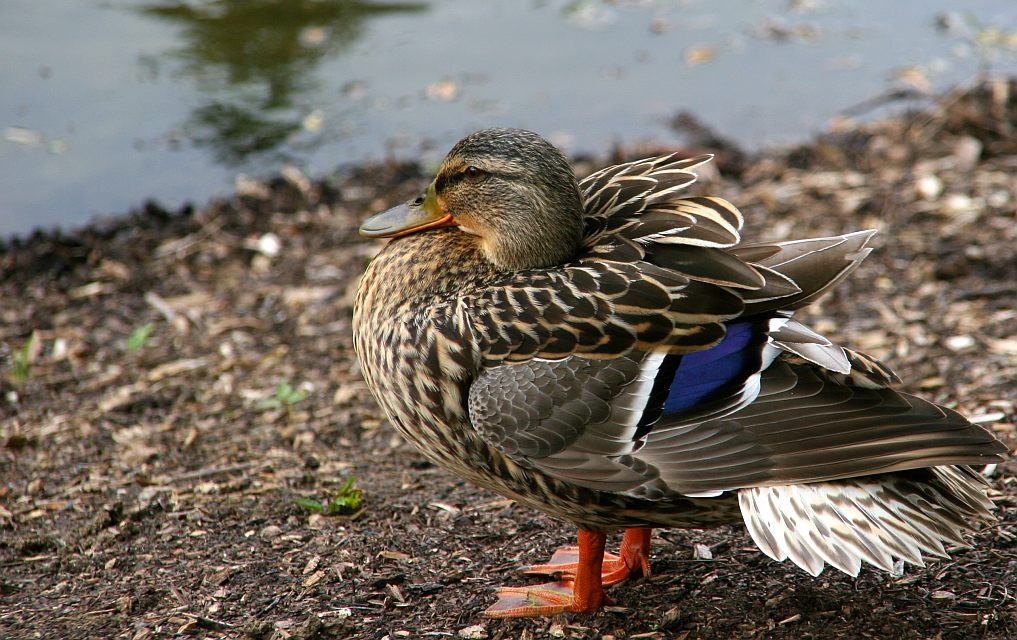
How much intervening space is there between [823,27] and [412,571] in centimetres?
715

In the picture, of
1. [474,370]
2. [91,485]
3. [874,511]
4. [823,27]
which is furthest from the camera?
[823,27]

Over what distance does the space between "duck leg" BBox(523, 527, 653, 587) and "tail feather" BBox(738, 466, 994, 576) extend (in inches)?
27.8

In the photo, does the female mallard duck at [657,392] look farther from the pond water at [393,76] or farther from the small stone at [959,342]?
the pond water at [393,76]

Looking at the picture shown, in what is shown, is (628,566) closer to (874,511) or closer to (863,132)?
(874,511)

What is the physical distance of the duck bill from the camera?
352cm

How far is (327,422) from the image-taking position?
4.63m

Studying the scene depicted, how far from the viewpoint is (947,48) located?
8594mm

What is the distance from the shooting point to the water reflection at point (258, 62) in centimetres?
773

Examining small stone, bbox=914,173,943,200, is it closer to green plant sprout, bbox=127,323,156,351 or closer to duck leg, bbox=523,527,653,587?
duck leg, bbox=523,527,653,587

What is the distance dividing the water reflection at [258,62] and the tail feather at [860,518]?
5403 millimetres

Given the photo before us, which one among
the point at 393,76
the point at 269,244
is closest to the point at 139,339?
the point at 269,244

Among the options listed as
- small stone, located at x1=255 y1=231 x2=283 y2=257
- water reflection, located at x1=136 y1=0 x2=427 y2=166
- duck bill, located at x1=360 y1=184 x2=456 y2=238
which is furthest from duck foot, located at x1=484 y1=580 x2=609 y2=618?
water reflection, located at x1=136 y1=0 x2=427 y2=166

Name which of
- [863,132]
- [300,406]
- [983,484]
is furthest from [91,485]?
[863,132]

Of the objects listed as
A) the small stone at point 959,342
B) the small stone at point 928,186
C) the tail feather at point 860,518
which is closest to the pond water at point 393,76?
the small stone at point 928,186
